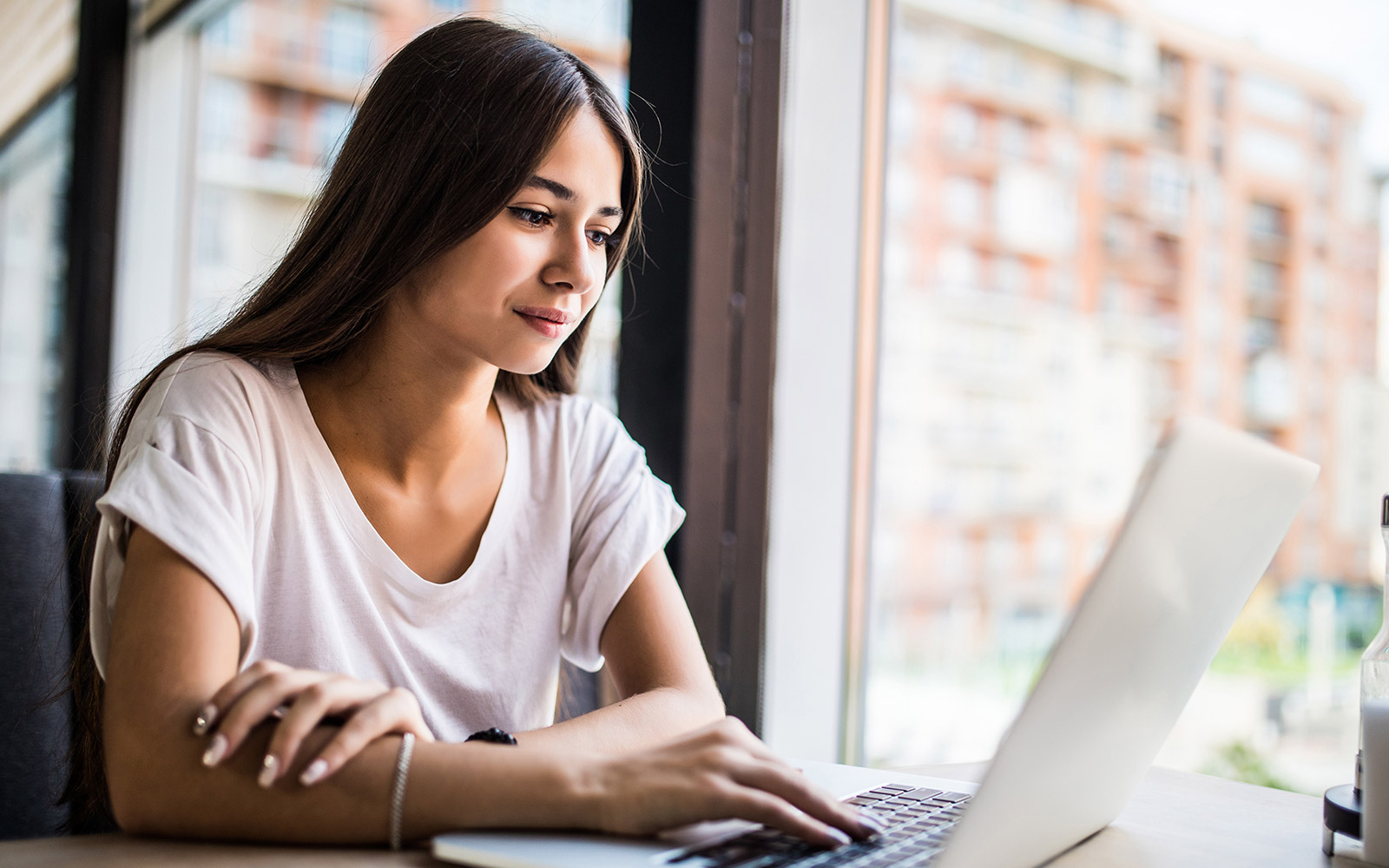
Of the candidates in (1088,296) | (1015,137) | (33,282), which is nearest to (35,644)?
(33,282)

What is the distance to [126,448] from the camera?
871mm

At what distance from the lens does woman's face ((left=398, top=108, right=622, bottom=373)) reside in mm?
951

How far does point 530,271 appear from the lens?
0.96m

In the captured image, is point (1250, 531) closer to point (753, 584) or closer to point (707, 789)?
point (707, 789)

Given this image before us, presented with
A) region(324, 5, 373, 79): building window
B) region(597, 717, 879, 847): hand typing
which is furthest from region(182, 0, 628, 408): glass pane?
region(597, 717, 879, 847): hand typing

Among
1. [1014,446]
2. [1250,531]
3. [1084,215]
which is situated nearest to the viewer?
[1250,531]

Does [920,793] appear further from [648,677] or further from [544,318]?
[544,318]

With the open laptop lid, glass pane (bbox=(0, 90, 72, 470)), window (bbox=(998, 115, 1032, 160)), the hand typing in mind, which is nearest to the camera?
the open laptop lid

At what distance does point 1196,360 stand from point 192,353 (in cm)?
1144

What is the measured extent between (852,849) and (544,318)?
1.92ft

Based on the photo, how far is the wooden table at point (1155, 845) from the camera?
1.89 ft

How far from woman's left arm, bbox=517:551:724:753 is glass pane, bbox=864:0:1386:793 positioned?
573 cm

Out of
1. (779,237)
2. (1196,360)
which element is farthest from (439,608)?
(1196,360)

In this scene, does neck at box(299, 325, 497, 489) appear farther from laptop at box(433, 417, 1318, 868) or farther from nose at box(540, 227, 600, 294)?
laptop at box(433, 417, 1318, 868)
